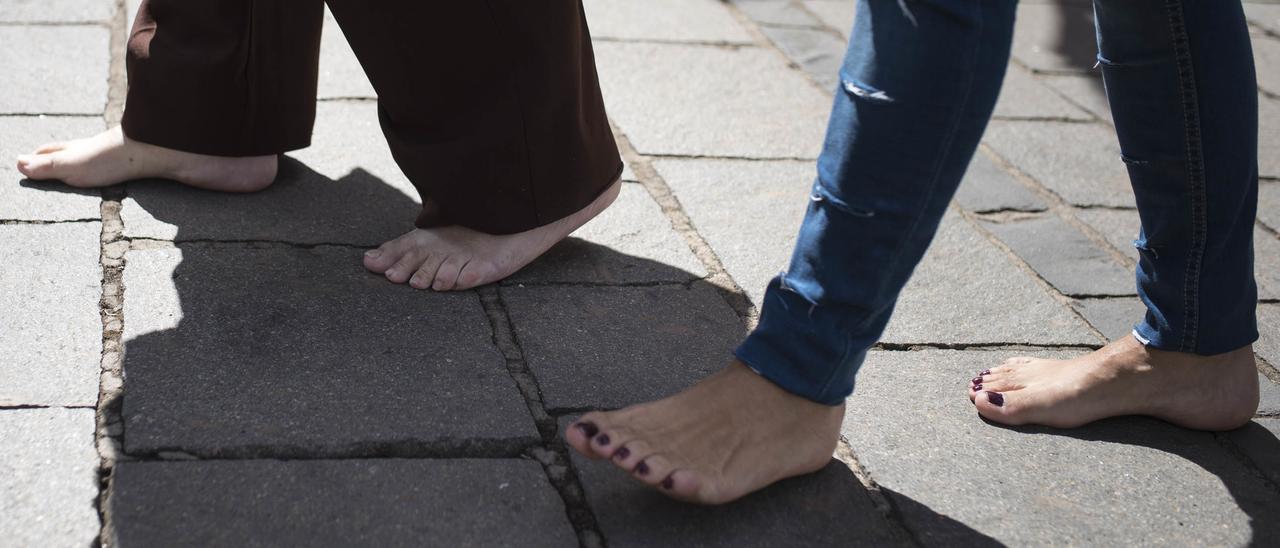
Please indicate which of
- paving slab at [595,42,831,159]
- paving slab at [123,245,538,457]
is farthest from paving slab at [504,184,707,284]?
paving slab at [595,42,831,159]

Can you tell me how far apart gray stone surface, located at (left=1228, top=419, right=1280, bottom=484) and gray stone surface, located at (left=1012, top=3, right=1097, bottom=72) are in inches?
76.8

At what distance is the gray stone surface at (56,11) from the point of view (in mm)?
2949

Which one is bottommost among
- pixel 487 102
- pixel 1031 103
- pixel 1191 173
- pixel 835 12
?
pixel 835 12

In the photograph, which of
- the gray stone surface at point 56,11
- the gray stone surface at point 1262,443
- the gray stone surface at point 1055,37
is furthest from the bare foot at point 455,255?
the gray stone surface at point 1055,37

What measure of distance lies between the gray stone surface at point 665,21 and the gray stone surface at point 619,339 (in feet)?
5.06

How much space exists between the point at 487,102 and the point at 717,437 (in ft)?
2.16

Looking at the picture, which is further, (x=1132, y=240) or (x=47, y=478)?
(x=1132, y=240)

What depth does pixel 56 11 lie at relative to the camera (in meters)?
3.02

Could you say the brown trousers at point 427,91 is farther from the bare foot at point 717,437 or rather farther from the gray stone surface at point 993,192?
the gray stone surface at point 993,192

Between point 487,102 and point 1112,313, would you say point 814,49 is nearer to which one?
point 1112,313

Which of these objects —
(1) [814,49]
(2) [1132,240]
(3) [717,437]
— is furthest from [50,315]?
(1) [814,49]

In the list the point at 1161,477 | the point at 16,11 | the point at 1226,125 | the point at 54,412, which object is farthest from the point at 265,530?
the point at 16,11

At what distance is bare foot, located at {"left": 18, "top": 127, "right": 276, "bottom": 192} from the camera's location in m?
2.06

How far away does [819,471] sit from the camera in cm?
150
